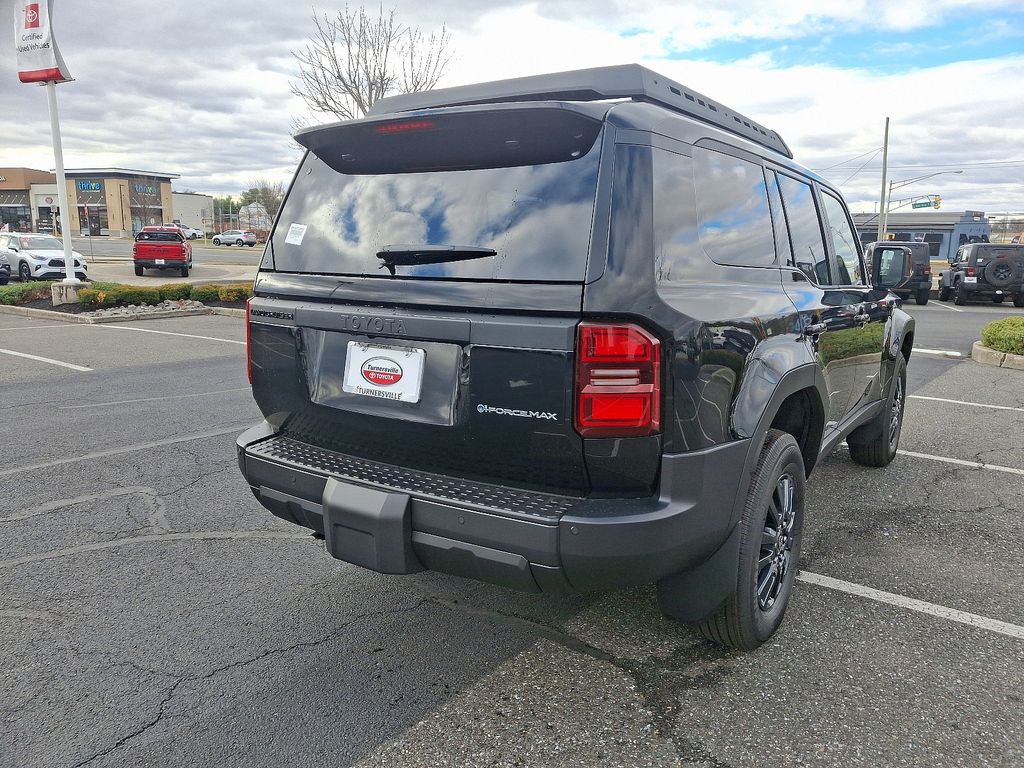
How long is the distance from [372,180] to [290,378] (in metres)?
0.82

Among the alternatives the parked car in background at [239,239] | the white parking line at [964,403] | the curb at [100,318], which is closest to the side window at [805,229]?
the white parking line at [964,403]

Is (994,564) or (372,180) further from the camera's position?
(994,564)

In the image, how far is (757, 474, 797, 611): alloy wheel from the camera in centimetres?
298

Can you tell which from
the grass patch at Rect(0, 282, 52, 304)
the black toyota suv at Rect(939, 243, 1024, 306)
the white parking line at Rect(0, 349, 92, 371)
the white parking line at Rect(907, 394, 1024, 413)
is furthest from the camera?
the black toyota suv at Rect(939, 243, 1024, 306)

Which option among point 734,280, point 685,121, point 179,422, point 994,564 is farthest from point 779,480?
point 179,422

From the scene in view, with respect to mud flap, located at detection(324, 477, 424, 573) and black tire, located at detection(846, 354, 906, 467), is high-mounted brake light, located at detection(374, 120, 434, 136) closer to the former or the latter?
mud flap, located at detection(324, 477, 424, 573)

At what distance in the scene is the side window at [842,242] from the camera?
4.13 m

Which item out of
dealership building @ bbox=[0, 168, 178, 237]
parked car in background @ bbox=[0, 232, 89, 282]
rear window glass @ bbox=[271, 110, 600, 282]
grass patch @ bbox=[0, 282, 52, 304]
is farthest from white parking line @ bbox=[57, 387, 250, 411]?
dealership building @ bbox=[0, 168, 178, 237]

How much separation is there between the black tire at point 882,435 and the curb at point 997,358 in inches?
249

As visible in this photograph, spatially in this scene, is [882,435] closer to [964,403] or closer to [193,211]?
[964,403]

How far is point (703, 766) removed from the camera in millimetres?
2303

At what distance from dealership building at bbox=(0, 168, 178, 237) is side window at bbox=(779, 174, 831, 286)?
95.9 m

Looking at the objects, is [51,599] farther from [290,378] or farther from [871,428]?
[871,428]

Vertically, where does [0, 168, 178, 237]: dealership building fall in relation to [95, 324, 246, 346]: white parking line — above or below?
above
